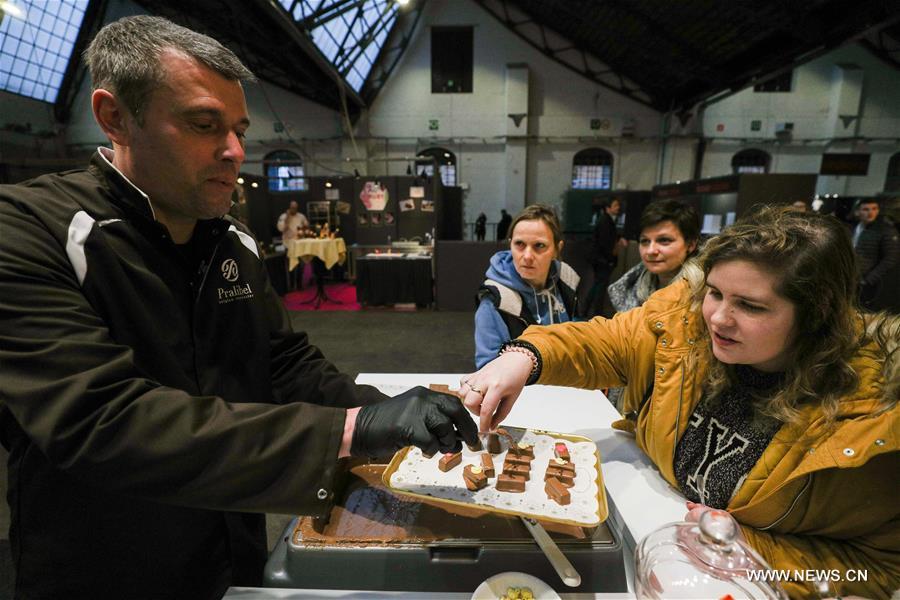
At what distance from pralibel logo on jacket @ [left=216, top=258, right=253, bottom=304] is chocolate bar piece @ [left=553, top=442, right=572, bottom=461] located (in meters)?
0.98

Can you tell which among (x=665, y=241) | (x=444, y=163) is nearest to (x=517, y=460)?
(x=665, y=241)

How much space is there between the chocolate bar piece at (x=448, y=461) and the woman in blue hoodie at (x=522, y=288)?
983 millimetres

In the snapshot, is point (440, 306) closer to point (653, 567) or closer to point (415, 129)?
point (653, 567)

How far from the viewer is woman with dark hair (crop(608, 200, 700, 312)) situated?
2492mm

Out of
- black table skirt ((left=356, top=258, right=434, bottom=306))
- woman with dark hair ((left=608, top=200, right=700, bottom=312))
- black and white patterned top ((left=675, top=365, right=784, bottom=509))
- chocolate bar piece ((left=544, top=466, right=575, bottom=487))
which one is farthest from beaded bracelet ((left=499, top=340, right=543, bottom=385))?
black table skirt ((left=356, top=258, right=434, bottom=306))

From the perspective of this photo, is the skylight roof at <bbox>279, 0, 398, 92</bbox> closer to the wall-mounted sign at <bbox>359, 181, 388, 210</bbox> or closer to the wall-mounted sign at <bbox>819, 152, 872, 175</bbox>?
the wall-mounted sign at <bbox>359, 181, 388, 210</bbox>

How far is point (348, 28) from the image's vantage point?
1043cm

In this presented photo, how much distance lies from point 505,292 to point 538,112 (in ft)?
42.7

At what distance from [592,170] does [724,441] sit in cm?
1403

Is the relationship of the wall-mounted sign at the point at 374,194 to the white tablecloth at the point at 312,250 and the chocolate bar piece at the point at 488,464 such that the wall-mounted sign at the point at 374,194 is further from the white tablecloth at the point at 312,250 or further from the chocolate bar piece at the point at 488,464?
the chocolate bar piece at the point at 488,464

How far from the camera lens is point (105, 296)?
35.7 inches

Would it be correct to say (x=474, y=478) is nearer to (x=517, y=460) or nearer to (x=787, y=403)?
(x=517, y=460)

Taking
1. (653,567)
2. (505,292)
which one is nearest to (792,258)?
(653,567)

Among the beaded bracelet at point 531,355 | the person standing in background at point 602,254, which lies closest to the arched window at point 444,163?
the person standing in background at point 602,254
